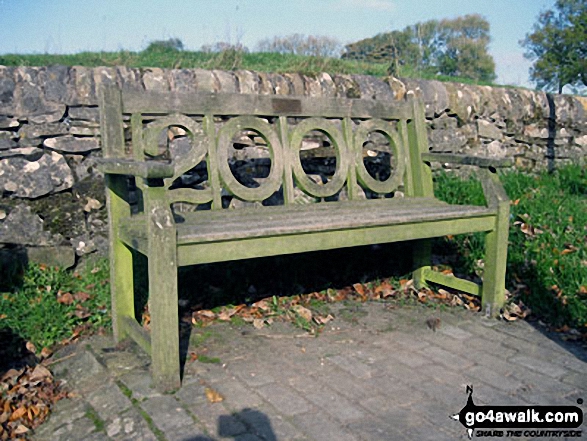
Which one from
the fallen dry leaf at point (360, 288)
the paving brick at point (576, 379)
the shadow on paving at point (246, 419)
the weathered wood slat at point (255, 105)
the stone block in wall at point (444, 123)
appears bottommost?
the paving brick at point (576, 379)

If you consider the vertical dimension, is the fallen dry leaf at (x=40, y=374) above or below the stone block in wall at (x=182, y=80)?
below

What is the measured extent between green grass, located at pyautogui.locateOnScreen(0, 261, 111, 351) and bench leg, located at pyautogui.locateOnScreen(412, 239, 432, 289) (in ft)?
6.29

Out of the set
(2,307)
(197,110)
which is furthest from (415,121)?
(2,307)

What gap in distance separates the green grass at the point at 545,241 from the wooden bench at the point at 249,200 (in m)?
0.36

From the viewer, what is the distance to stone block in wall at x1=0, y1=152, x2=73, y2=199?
3178mm

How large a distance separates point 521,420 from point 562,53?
19487mm

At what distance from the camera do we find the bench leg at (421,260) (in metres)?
3.76

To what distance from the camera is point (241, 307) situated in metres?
3.36

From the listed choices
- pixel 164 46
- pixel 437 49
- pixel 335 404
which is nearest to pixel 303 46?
pixel 164 46

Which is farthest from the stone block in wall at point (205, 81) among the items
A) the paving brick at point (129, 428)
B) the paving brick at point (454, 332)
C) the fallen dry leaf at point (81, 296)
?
the paving brick at point (129, 428)

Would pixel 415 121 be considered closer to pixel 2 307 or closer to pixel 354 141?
pixel 354 141

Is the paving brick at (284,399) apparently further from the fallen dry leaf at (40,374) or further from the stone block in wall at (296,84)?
the stone block in wall at (296,84)

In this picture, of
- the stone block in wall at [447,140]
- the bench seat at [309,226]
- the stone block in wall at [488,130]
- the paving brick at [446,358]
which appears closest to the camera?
the bench seat at [309,226]

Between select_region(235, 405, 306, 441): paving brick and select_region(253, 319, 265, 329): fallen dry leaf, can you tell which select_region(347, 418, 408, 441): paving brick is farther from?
select_region(253, 319, 265, 329): fallen dry leaf
